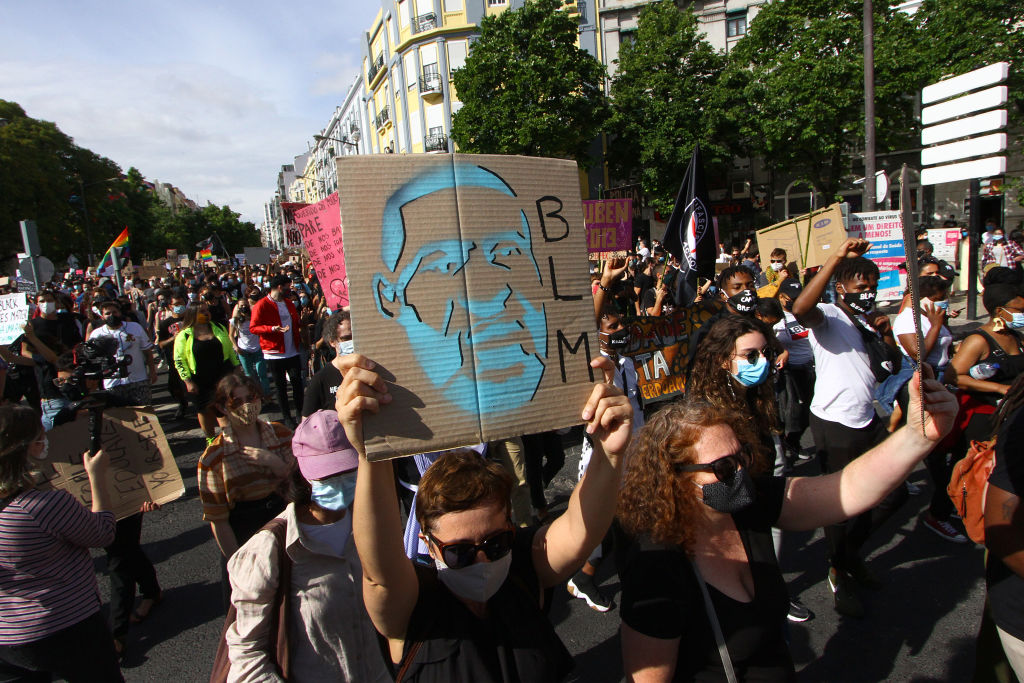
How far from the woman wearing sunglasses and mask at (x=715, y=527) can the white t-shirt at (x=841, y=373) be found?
1804 millimetres

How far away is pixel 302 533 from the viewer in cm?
204

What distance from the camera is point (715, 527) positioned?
1.91 meters

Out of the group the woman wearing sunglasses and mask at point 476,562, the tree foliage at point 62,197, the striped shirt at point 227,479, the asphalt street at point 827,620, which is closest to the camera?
the woman wearing sunglasses and mask at point 476,562

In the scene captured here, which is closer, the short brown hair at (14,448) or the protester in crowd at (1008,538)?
the protester in crowd at (1008,538)

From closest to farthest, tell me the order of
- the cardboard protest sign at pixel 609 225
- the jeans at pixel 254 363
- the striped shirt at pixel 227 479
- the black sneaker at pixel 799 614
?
the striped shirt at pixel 227 479, the black sneaker at pixel 799 614, the cardboard protest sign at pixel 609 225, the jeans at pixel 254 363

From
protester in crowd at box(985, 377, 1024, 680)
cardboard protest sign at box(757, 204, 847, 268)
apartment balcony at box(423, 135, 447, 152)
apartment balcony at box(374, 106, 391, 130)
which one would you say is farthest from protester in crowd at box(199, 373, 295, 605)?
apartment balcony at box(374, 106, 391, 130)

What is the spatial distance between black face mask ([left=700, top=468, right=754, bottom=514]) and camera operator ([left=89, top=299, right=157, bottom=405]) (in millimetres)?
6593

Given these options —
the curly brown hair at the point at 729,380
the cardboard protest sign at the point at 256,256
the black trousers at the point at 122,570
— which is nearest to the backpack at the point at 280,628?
the black trousers at the point at 122,570

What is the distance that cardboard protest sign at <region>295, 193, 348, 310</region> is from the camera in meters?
3.99

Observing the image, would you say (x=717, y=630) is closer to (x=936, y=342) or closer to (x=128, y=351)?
(x=936, y=342)

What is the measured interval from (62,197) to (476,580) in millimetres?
46030

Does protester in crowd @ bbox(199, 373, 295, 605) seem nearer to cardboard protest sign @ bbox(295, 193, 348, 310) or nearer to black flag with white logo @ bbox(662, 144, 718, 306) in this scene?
cardboard protest sign @ bbox(295, 193, 348, 310)

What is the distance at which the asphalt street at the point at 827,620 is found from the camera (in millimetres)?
3080

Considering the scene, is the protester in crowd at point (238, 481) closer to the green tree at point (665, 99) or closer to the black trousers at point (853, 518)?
the black trousers at point (853, 518)
